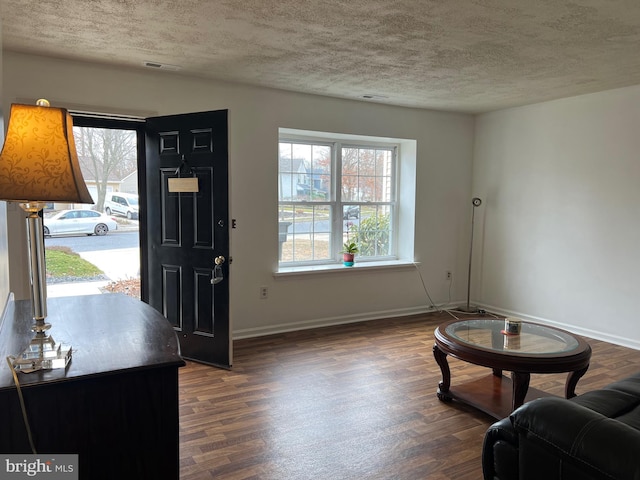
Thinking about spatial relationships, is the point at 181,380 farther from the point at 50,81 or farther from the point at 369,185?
the point at 369,185

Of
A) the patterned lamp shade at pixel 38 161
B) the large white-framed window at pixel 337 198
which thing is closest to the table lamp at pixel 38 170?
the patterned lamp shade at pixel 38 161

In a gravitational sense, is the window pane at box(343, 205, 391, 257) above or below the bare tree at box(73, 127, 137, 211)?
below

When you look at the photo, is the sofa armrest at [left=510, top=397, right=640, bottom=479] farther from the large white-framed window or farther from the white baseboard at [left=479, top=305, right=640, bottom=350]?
the large white-framed window

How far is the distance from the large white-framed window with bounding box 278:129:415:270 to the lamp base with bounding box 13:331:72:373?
3.54 meters

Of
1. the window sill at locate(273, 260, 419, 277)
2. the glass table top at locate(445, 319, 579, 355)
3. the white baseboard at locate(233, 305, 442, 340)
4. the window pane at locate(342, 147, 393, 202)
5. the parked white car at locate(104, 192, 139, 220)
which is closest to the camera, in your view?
the glass table top at locate(445, 319, 579, 355)

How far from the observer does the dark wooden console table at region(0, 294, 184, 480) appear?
4.04 feet

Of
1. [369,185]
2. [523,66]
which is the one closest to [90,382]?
[523,66]

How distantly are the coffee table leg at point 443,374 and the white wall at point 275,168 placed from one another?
74.3 inches

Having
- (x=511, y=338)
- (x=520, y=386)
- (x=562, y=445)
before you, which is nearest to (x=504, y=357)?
(x=520, y=386)

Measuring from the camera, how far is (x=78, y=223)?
3.78m

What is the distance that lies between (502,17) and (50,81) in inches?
128

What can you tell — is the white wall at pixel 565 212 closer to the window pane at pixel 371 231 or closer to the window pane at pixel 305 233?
the window pane at pixel 371 231

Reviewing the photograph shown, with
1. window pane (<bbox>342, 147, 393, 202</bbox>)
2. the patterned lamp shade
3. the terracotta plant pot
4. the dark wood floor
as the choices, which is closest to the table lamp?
the patterned lamp shade

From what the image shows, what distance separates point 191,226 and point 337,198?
199 centimetres
